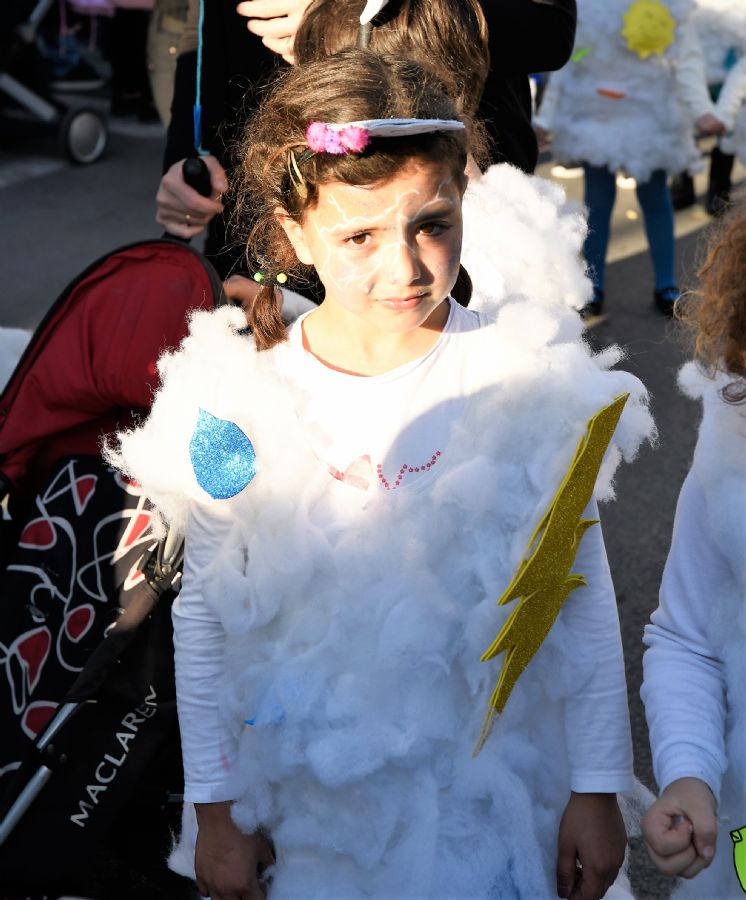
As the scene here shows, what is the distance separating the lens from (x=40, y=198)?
23.3 ft

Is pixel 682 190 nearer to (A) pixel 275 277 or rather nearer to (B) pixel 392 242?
(A) pixel 275 277

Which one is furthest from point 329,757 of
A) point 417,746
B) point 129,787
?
point 129,787

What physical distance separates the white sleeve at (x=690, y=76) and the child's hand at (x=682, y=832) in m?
4.44

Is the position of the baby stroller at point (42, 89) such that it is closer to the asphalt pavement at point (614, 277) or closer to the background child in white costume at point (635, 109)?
the asphalt pavement at point (614, 277)

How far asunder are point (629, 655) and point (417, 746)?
1781 mm

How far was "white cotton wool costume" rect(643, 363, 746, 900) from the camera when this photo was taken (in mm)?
1646

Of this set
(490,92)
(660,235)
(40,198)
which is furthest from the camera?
(40,198)

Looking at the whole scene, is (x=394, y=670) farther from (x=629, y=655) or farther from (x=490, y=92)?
(x=629, y=655)

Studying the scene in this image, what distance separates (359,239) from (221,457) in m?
0.37

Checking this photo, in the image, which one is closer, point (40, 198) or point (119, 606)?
point (119, 606)

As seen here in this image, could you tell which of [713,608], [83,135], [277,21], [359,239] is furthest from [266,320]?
[83,135]

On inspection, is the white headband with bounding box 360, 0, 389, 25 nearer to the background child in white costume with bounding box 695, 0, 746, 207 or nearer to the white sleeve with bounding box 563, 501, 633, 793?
the white sleeve with bounding box 563, 501, 633, 793

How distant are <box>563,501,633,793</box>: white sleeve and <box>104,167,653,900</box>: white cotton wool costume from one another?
0.02 meters

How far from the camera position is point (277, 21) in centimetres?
218
